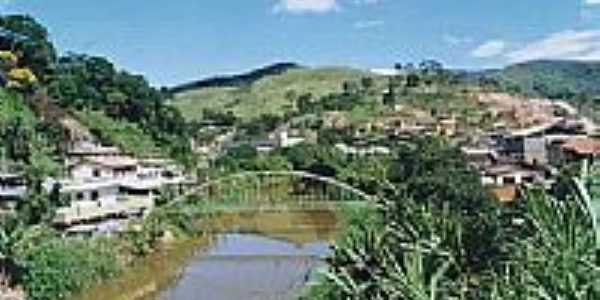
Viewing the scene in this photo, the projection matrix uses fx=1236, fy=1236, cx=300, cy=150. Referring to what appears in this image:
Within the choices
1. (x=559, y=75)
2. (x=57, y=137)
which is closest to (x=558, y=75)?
(x=559, y=75)

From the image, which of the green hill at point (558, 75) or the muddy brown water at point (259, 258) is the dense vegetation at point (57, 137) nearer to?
the muddy brown water at point (259, 258)

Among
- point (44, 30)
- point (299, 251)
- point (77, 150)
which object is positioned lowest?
point (299, 251)

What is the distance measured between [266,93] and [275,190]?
53546 mm

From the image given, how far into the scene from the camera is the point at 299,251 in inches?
1596

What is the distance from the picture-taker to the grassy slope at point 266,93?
3857 inches

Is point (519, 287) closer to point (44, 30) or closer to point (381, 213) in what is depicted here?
point (381, 213)

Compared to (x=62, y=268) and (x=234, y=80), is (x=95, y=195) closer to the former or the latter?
(x=62, y=268)

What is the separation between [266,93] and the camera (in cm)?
10750

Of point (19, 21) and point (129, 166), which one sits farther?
point (19, 21)

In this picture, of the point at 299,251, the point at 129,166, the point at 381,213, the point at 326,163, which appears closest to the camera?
the point at 381,213

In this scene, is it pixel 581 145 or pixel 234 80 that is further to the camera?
pixel 234 80

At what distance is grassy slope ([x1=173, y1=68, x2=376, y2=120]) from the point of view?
321 ft

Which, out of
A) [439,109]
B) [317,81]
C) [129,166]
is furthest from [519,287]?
[317,81]

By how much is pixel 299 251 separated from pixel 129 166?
32.6 ft
